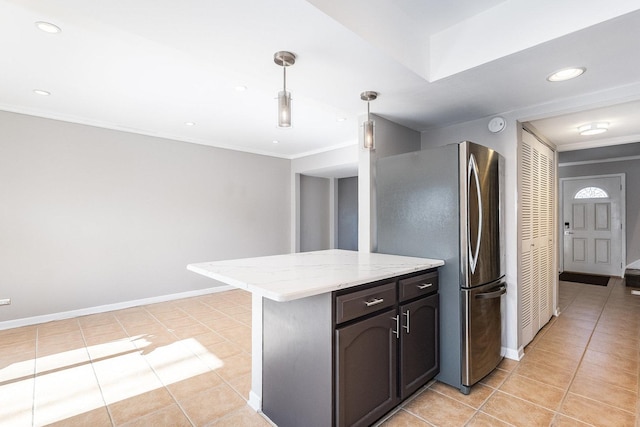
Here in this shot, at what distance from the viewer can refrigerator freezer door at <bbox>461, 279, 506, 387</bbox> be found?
2123 millimetres

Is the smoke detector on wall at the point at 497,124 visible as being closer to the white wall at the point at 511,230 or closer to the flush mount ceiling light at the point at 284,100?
the white wall at the point at 511,230

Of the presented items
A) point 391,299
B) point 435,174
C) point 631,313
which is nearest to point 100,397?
point 391,299

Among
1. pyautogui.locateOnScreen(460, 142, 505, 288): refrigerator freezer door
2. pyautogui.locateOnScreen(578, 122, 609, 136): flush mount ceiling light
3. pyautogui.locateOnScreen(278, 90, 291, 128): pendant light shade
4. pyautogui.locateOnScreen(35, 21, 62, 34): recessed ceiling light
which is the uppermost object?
pyautogui.locateOnScreen(35, 21, 62, 34): recessed ceiling light

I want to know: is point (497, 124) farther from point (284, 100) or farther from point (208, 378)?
point (208, 378)

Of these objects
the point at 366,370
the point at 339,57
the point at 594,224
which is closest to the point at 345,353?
the point at 366,370

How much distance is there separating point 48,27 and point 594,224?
870 centimetres

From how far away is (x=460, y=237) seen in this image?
7.06 ft

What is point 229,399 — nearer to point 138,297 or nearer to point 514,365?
point 514,365

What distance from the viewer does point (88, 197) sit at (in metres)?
3.83

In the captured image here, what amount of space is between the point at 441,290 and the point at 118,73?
3.11m

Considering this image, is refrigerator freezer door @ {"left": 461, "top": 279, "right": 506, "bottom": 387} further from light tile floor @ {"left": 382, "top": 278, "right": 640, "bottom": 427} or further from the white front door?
the white front door

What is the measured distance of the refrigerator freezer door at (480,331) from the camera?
6.97ft

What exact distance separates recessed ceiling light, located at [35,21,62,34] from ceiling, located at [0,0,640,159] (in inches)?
1.6

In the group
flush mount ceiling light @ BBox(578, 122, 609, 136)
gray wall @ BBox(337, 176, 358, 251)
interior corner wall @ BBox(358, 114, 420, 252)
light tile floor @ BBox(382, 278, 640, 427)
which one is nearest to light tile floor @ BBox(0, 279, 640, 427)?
light tile floor @ BBox(382, 278, 640, 427)
